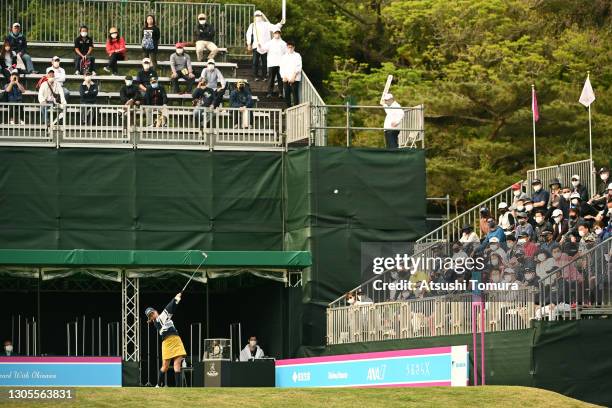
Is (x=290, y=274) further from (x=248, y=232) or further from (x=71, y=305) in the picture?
(x=71, y=305)

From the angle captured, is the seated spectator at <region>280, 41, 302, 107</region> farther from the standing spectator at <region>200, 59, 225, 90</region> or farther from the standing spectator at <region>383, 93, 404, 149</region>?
the standing spectator at <region>383, 93, 404, 149</region>

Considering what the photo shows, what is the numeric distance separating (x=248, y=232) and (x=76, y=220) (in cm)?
455

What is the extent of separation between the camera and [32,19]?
1984 inches

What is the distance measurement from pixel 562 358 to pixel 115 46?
20.7 m

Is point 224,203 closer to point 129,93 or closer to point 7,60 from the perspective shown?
point 129,93

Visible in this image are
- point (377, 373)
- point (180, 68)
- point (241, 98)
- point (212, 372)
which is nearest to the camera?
point (377, 373)

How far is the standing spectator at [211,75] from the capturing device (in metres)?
Answer: 42.7

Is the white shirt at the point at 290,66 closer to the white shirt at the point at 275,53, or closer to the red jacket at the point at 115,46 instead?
Result: the white shirt at the point at 275,53

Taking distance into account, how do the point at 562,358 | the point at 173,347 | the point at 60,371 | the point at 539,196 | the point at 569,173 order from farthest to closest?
the point at 569,173 → the point at 539,196 → the point at 60,371 → the point at 173,347 → the point at 562,358

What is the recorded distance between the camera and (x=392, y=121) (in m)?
40.8

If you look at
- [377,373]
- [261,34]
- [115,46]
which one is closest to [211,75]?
[261,34]

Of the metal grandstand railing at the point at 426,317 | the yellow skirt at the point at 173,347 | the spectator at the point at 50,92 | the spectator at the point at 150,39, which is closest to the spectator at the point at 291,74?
the spectator at the point at 150,39

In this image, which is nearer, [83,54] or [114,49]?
[83,54]

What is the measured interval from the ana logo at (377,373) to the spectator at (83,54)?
16.2 meters
